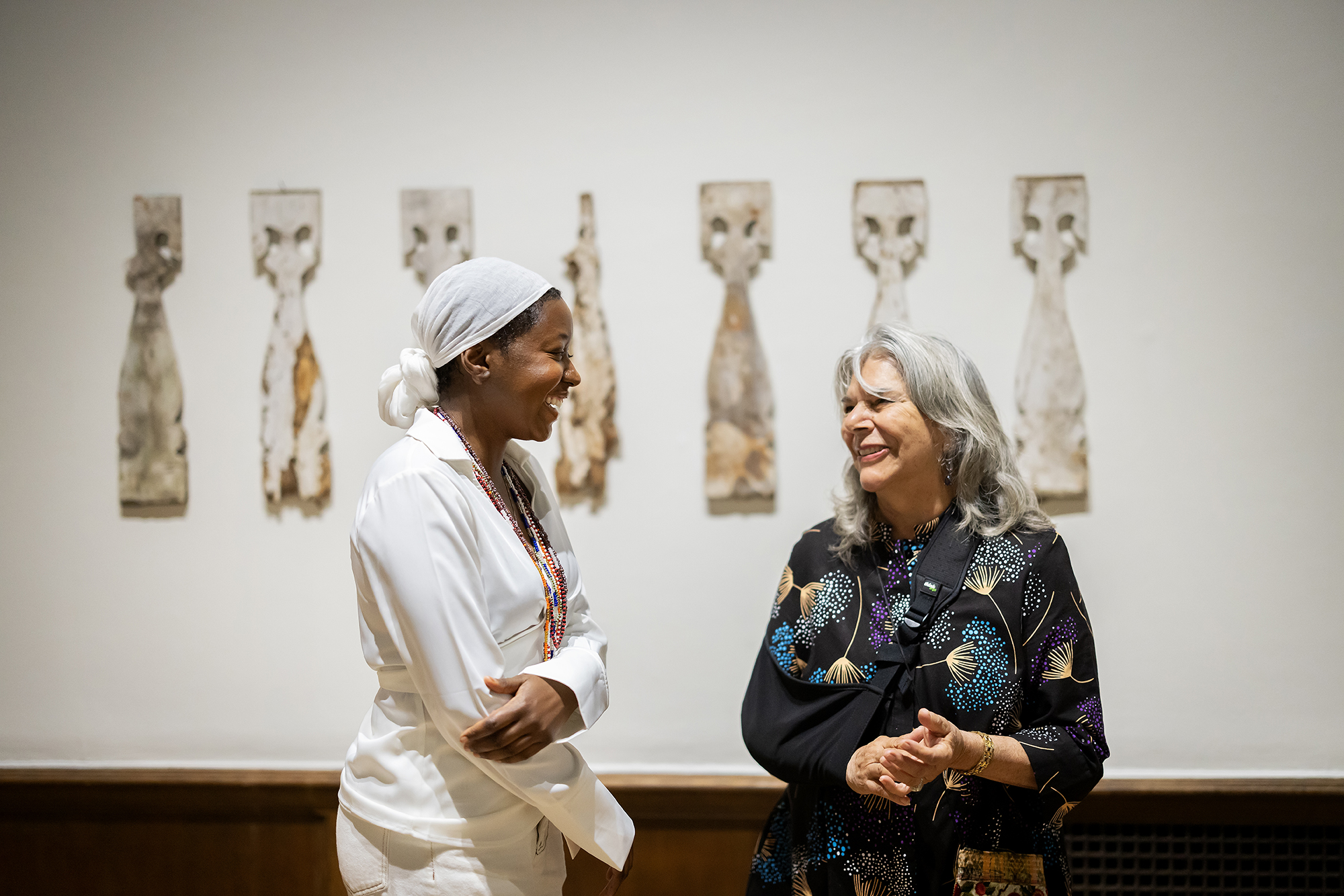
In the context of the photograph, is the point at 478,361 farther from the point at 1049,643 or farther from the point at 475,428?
the point at 1049,643

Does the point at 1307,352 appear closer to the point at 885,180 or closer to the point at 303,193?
the point at 885,180

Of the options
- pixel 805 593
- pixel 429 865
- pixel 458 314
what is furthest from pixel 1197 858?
pixel 458 314

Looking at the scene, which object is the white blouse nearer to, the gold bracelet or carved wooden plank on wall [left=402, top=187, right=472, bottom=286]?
the gold bracelet

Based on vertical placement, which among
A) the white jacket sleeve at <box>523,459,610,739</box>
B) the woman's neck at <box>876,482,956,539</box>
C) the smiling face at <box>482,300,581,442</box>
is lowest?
the white jacket sleeve at <box>523,459,610,739</box>

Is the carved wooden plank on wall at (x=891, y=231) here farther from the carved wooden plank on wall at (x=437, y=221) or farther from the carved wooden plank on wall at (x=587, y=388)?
the carved wooden plank on wall at (x=437, y=221)

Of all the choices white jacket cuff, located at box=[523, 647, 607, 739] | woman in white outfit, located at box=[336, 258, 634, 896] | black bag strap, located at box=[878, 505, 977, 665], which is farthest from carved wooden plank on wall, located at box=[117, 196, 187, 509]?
black bag strap, located at box=[878, 505, 977, 665]

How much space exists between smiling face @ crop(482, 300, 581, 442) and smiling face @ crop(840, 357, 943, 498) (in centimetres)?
52

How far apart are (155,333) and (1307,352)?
3038mm

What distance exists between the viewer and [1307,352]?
2285 millimetres

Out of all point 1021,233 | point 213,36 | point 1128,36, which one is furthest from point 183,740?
point 1128,36

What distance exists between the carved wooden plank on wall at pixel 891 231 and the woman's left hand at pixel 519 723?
1429mm

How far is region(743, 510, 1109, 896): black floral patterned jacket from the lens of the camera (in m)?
1.44

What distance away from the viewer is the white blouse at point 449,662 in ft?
3.94

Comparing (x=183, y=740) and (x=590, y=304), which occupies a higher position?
(x=590, y=304)
